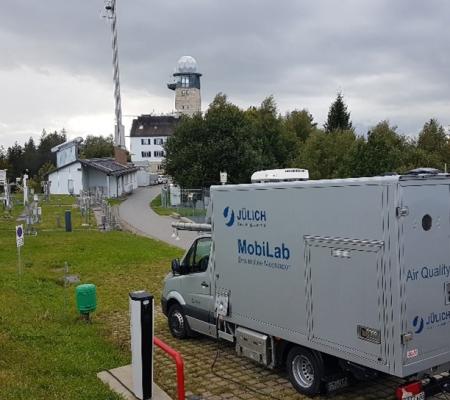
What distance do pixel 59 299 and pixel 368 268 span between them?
359 inches

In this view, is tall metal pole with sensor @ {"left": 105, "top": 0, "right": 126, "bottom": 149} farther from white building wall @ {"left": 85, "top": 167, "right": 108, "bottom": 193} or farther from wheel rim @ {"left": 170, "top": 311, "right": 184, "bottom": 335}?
wheel rim @ {"left": 170, "top": 311, "right": 184, "bottom": 335}

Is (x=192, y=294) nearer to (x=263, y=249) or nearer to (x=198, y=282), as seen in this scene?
(x=198, y=282)

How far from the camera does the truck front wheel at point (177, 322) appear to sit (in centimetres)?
1057

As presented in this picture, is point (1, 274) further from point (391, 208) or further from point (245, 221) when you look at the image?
point (391, 208)

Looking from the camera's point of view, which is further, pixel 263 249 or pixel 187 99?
pixel 187 99

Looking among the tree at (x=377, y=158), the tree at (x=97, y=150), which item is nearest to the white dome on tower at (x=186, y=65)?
the tree at (x=97, y=150)

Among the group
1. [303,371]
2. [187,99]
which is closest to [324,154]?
[303,371]

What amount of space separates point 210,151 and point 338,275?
121ft

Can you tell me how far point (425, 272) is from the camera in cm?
648

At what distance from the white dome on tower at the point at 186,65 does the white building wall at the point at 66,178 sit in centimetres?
5879

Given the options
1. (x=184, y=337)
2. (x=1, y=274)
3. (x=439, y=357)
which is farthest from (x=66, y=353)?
(x=1, y=274)

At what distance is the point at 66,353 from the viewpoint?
9281mm

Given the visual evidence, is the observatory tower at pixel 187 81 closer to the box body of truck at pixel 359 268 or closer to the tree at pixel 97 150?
the tree at pixel 97 150

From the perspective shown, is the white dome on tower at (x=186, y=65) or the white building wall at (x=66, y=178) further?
the white dome on tower at (x=186, y=65)
